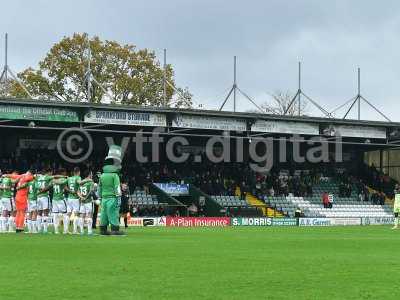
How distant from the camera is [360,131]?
53.5 meters

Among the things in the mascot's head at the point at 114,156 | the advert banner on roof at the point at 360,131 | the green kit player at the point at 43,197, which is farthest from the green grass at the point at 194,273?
the advert banner on roof at the point at 360,131

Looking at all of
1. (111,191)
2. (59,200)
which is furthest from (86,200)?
(111,191)

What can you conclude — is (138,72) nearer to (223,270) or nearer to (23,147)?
(23,147)

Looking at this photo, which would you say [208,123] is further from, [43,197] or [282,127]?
[43,197]

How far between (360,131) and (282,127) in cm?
611

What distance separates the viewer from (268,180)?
188ft

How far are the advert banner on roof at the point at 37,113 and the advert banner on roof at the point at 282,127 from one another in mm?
12112

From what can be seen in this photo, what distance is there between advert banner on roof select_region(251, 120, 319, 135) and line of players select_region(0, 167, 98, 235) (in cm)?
2426

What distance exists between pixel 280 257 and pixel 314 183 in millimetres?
45411

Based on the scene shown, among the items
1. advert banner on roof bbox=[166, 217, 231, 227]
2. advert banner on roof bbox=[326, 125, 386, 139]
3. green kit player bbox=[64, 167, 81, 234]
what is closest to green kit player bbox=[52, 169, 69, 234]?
green kit player bbox=[64, 167, 81, 234]

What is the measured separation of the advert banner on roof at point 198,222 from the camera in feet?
147

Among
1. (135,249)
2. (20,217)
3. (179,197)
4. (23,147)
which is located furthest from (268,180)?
(135,249)

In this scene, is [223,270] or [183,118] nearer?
[223,270]

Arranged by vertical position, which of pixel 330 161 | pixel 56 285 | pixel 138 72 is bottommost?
pixel 56 285
